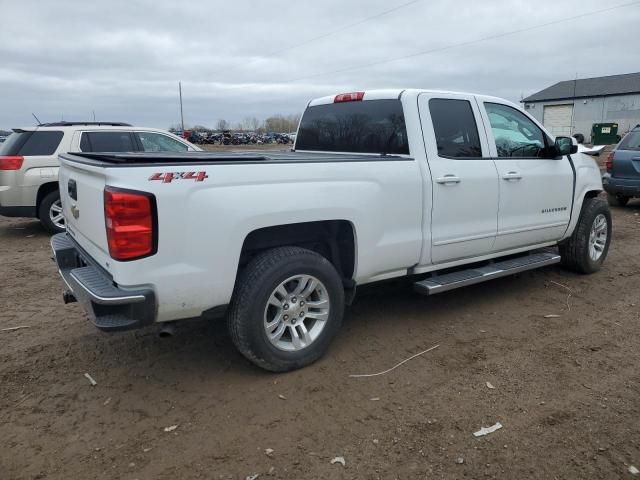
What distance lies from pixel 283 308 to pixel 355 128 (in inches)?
78.9

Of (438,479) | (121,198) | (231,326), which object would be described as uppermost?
(121,198)

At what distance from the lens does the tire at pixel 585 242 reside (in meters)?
5.74

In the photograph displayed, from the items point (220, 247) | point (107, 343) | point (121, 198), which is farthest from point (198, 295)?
point (107, 343)

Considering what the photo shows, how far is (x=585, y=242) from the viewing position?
577 cm

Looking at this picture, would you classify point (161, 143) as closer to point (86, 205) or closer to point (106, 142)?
point (106, 142)

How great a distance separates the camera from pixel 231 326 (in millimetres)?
3383

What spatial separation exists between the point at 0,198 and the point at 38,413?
6.09 meters

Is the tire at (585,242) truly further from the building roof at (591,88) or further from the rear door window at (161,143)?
the building roof at (591,88)

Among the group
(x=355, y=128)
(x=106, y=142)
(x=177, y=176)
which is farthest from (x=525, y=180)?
(x=106, y=142)

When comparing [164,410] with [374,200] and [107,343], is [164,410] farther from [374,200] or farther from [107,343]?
[374,200]

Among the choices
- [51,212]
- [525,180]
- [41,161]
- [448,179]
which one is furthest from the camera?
[51,212]

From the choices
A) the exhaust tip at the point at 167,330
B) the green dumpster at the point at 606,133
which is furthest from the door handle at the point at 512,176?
the green dumpster at the point at 606,133

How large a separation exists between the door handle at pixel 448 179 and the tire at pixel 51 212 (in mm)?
6565

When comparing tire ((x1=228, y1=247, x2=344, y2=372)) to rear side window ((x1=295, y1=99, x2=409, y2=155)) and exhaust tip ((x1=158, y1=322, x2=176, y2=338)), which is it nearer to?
exhaust tip ((x1=158, y1=322, x2=176, y2=338))
